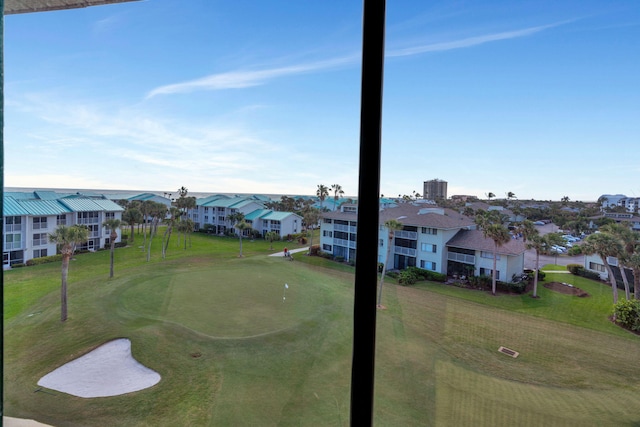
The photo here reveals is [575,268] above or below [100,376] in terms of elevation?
above

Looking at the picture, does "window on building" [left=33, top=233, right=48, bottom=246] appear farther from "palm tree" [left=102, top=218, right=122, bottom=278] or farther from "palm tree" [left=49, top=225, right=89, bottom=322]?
"palm tree" [left=102, top=218, right=122, bottom=278]

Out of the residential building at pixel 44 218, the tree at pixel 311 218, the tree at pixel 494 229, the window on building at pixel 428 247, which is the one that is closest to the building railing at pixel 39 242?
the residential building at pixel 44 218

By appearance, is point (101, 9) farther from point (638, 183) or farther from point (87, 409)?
point (638, 183)

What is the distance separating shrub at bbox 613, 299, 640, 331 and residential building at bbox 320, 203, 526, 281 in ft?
0.88

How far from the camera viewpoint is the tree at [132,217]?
4.30 feet

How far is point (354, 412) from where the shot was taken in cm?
88

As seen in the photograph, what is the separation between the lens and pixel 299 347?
115 cm

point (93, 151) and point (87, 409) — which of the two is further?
point (93, 151)

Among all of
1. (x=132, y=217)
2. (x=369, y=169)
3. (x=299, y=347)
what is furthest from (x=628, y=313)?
(x=132, y=217)

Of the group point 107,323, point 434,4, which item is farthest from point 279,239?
point 434,4

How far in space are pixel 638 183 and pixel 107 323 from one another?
182 cm

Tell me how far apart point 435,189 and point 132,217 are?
4.18 feet

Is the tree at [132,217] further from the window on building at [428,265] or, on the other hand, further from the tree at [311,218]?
the window on building at [428,265]

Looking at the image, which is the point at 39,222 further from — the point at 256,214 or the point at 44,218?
the point at 256,214
